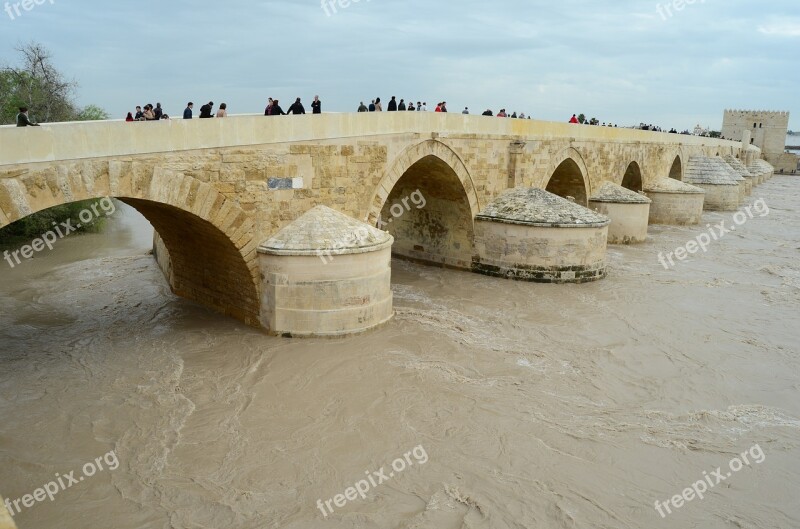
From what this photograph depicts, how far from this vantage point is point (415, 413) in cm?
678

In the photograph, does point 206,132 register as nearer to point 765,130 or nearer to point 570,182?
point 570,182

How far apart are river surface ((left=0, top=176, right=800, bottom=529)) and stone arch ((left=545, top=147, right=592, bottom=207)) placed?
6389 mm

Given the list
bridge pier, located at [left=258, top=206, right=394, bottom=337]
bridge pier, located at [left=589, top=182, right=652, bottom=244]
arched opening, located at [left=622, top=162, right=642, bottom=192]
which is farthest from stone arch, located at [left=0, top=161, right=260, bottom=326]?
arched opening, located at [left=622, top=162, right=642, bottom=192]

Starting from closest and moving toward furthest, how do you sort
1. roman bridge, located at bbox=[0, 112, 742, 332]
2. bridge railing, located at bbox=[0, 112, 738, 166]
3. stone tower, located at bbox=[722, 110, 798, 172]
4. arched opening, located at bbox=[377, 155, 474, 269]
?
1. bridge railing, located at bbox=[0, 112, 738, 166]
2. roman bridge, located at bbox=[0, 112, 742, 332]
3. arched opening, located at bbox=[377, 155, 474, 269]
4. stone tower, located at bbox=[722, 110, 798, 172]

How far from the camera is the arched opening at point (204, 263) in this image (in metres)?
8.50

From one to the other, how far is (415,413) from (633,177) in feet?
62.1

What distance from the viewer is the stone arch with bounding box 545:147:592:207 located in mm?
16891

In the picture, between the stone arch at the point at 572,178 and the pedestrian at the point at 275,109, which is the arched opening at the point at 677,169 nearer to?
the stone arch at the point at 572,178

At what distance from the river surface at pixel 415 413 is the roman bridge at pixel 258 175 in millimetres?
1383

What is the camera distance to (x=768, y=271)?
14844mm

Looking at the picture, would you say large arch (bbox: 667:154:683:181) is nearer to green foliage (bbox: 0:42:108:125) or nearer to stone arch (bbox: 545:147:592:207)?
stone arch (bbox: 545:147:592:207)

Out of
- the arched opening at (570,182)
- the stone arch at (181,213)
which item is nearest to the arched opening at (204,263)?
the stone arch at (181,213)

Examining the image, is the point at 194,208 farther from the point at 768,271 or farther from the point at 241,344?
the point at 768,271

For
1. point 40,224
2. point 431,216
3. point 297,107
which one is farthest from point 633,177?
point 40,224
